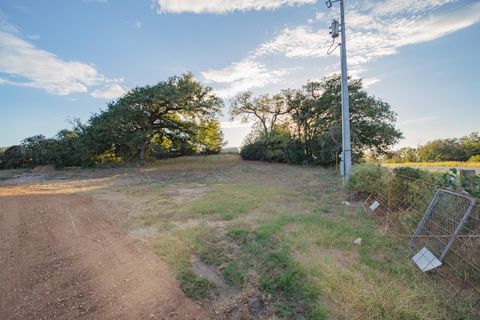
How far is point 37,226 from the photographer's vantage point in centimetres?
402

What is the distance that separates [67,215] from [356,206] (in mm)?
6210

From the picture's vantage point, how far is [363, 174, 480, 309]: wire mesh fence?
2.50m

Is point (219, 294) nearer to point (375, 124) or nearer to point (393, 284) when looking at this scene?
point (393, 284)

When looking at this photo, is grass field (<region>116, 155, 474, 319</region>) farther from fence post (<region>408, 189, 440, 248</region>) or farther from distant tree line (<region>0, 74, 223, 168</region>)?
distant tree line (<region>0, 74, 223, 168</region>)

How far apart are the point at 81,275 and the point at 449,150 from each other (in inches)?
1250

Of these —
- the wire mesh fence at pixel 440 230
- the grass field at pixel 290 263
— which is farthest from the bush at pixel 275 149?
the wire mesh fence at pixel 440 230

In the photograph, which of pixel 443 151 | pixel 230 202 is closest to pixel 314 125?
pixel 230 202

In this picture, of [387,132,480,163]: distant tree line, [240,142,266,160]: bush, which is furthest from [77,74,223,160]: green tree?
[387,132,480,163]: distant tree line

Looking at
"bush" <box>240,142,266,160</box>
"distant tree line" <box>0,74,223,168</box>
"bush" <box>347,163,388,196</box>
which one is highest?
"distant tree line" <box>0,74,223,168</box>

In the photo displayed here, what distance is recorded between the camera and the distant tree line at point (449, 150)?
2144 cm

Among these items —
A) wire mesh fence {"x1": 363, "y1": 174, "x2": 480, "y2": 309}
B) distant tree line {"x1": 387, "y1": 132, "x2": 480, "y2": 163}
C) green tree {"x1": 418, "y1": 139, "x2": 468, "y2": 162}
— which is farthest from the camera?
green tree {"x1": 418, "y1": 139, "x2": 468, "y2": 162}

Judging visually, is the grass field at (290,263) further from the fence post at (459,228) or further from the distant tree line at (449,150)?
the distant tree line at (449,150)

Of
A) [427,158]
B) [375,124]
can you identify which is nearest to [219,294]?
[375,124]

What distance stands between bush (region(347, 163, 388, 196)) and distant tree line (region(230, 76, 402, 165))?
6264mm
